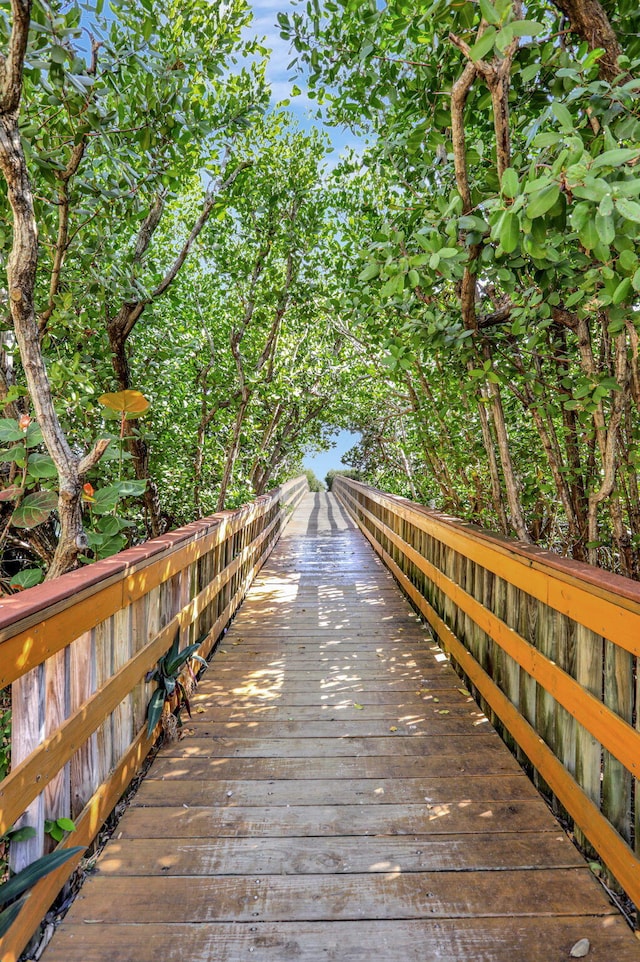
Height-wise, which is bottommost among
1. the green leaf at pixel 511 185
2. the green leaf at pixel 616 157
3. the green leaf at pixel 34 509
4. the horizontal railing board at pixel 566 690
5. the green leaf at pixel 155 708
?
the green leaf at pixel 155 708

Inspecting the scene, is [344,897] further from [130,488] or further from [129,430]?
[129,430]

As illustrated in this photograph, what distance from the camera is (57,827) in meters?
1.50

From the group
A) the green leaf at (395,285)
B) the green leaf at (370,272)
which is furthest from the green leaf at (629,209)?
the green leaf at (370,272)

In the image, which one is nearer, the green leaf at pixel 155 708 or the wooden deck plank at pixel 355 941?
the wooden deck plank at pixel 355 941

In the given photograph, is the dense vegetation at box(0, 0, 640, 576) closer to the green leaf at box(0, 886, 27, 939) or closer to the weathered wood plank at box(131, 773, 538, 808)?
the weathered wood plank at box(131, 773, 538, 808)

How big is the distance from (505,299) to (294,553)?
18.5ft

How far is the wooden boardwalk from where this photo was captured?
4.72 feet

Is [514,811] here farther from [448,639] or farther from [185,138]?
[185,138]

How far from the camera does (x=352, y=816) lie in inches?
77.1

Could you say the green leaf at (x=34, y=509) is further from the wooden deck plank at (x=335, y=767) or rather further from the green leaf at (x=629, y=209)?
the green leaf at (x=629, y=209)

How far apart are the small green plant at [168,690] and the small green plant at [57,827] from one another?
28.7 inches

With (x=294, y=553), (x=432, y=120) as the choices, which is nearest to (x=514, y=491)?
(x=432, y=120)

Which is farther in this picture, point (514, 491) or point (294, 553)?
point (294, 553)

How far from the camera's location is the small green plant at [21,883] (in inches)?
47.9
